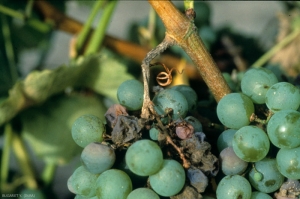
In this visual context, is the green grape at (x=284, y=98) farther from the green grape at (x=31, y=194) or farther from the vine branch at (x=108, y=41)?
the green grape at (x=31, y=194)

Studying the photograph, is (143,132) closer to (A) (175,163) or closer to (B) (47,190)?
(A) (175,163)

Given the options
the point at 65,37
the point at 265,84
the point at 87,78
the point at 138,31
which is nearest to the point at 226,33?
the point at 138,31

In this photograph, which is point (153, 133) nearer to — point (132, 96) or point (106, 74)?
point (132, 96)

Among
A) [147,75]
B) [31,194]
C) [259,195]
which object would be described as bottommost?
[31,194]

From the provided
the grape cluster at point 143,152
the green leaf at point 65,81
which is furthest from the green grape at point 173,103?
the green leaf at point 65,81

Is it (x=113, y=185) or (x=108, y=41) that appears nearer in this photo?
(x=113, y=185)

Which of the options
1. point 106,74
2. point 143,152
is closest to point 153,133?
point 143,152
